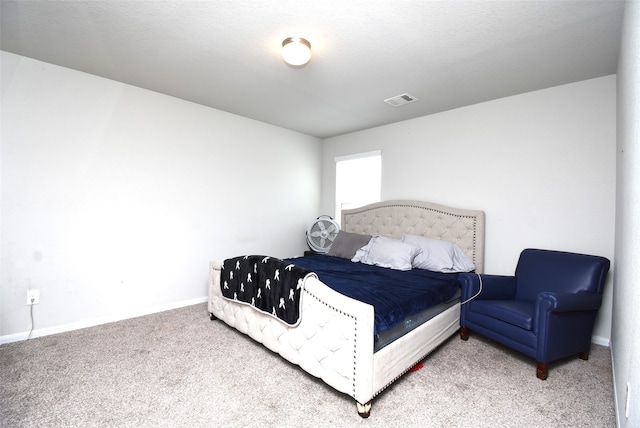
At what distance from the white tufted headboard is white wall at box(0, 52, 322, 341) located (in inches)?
61.0

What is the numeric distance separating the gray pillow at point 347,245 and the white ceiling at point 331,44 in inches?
68.1

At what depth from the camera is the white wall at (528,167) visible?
2.60 metres

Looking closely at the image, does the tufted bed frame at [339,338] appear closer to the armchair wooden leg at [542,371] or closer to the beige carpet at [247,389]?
the beige carpet at [247,389]

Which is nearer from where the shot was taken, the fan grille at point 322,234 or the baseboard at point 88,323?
the baseboard at point 88,323

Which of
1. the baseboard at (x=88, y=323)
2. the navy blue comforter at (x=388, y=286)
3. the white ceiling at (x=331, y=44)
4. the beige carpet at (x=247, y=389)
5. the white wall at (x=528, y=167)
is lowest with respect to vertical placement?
the beige carpet at (x=247, y=389)

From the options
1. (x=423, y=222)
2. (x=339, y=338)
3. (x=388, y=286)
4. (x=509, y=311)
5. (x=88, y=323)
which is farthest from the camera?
(x=423, y=222)

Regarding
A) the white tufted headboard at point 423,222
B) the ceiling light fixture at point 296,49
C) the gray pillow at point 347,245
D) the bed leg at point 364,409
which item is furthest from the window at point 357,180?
the bed leg at point 364,409

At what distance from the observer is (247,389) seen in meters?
1.90

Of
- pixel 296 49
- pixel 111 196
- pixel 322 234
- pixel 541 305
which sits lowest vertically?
pixel 541 305

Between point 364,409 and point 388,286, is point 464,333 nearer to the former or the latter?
point 388,286

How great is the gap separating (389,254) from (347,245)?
69 cm

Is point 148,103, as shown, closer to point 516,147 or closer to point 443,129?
point 443,129

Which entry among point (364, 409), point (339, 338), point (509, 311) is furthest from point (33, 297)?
point (509, 311)

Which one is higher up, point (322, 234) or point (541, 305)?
point (322, 234)
